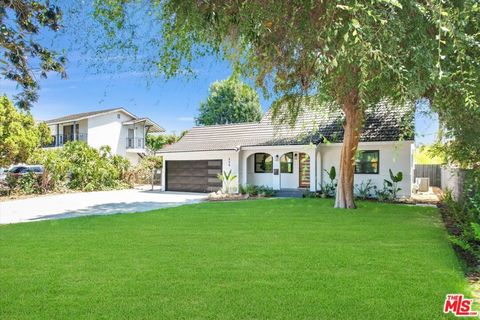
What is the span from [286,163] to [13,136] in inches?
586

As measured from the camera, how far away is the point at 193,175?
25.0 meters

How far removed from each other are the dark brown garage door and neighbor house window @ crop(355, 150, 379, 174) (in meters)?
8.44

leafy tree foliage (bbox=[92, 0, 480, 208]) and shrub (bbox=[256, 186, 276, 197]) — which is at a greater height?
leafy tree foliage (bbox=[92, 0, 480, 208])

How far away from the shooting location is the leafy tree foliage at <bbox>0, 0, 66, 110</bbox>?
4613 mm

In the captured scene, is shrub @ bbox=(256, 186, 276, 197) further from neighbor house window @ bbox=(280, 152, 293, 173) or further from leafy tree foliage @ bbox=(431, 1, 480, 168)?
leafy tree foliage @ bbox=(431, 1, 480, 168)

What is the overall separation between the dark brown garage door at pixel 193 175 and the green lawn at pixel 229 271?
1373 centimetres

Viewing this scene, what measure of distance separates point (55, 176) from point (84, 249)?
18.5 metres

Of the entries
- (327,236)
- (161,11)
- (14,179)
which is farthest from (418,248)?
(14,179)

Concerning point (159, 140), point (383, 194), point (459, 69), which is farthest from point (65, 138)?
point (459, 69)

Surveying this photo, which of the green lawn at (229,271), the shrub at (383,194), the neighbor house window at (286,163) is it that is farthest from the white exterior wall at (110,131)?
the green lawn at (229,271)

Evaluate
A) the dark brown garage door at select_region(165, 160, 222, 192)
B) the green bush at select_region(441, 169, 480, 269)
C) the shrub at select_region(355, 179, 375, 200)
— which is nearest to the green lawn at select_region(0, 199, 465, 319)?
the green bush at select_region(441, 169, 480, 269)

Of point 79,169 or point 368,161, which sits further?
point 79,169

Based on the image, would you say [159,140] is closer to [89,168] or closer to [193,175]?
[89,168]

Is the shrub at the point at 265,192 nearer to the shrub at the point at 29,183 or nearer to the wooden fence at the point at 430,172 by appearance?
the wooden fence at the point at 430,172
